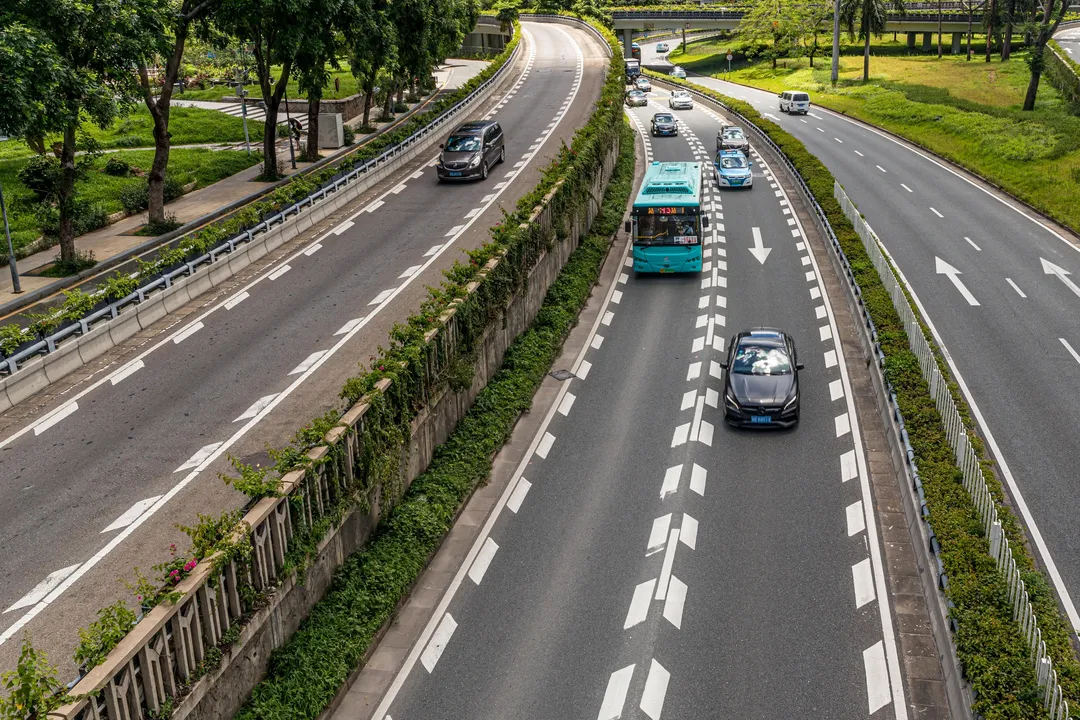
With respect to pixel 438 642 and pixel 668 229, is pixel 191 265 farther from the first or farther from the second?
pixel 438 642

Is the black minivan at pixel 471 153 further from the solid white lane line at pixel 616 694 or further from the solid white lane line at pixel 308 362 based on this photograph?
the solid white lane line at pixel 616 694

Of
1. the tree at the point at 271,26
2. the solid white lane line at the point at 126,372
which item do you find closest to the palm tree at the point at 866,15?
the tree at the point at 271,26

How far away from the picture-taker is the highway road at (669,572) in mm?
16109

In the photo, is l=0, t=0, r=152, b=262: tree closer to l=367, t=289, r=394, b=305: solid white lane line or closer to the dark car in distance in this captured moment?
l=367, t=289, r=394, b=305: solid white lane line

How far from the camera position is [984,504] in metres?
18.9

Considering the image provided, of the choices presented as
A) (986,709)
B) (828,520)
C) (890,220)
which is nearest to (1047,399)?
(828,520)

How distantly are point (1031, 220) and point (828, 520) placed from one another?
31905mm

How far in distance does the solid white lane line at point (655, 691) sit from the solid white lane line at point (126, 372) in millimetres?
16570

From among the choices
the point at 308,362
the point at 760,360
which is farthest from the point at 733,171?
the point at 308,362

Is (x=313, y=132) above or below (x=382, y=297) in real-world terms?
above

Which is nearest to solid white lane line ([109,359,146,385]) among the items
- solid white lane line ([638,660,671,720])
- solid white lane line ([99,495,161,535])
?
solid white lane line ([99,495,161,535])

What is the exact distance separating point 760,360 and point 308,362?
12.4 m

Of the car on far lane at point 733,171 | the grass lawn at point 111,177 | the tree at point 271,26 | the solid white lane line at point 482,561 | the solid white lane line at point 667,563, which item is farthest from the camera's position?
the car on far lane at point 733,171

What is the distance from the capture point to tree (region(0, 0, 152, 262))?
29.2 m
